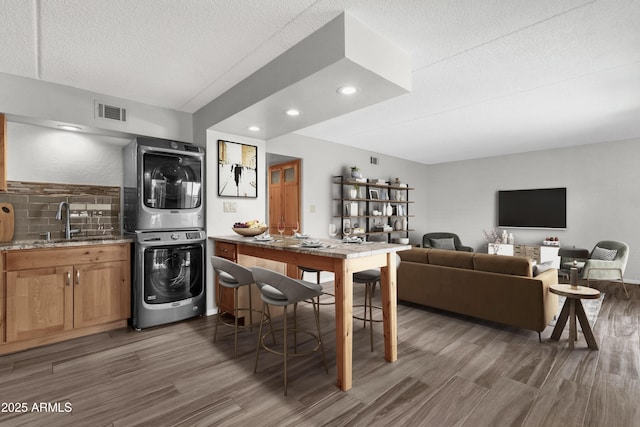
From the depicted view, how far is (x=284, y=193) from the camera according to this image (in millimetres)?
5527

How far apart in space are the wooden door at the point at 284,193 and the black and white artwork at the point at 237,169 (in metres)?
1.26

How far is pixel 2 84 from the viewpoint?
2.69 m

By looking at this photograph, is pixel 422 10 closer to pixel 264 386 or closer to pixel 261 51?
pixel 261 51

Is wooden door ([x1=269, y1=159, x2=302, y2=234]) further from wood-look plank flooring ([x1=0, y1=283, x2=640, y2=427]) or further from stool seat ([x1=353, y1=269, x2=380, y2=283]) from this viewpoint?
wood-look plank flooring ([x1=0, y1=283, x2=640, y2=427])

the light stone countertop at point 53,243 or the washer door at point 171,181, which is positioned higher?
the washer door at point 171,181

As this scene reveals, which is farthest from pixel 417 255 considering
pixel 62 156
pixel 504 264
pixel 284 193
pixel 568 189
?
pixel 568 189

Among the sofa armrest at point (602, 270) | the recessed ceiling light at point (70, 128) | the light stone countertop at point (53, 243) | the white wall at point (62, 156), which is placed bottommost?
the sofa armrest at point (602, 270)

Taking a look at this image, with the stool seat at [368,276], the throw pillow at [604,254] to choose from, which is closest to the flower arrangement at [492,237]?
the throw pillow at [604,254]

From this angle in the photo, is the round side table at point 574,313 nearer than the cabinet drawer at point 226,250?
Yes

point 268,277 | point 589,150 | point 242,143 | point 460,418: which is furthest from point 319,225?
point 589,150

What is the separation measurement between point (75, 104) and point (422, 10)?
324 centimetres

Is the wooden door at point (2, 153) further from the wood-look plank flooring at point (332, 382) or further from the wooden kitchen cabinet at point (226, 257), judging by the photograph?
the wooden kitchen cabinet at point (226, 257)

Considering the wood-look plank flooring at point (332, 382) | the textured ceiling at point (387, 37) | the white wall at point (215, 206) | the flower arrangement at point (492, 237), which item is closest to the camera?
the wood-look plank flooring at point (332, 382)

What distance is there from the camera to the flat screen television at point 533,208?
6109mm
